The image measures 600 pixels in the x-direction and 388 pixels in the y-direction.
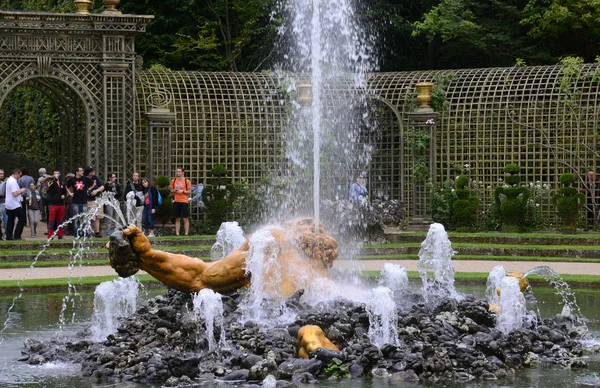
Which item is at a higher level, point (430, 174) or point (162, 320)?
point (430, 174)

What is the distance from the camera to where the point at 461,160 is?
2327cm

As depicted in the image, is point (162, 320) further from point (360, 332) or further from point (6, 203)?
point (6, 203)

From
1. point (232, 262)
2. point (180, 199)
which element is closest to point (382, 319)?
point (232, 262)

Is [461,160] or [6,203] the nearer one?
[6,203]

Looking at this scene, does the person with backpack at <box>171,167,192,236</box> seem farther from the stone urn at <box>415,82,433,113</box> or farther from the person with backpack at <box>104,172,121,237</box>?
the stone urn at <box>415,82,433,113</box>

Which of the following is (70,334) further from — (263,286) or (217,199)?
(217,199)

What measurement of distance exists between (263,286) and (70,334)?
212 cm

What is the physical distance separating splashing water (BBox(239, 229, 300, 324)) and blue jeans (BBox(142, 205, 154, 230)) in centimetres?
1027

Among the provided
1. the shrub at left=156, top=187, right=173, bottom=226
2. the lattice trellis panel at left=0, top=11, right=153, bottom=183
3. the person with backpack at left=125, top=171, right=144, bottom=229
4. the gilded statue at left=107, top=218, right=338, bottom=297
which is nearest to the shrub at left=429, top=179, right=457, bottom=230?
the shrub at left=156, top=187, right=173, bottom=226

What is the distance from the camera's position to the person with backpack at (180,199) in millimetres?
20766

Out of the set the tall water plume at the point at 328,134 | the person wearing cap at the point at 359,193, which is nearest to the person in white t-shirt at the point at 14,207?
the tall water plume at the point at 328,134

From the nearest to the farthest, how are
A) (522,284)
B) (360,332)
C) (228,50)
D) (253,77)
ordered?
(360,332), (522,284), (253,77), (228,50)

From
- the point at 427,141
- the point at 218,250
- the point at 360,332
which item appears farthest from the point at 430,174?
the point at 360,332

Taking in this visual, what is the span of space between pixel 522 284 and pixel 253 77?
1343 centimetres
